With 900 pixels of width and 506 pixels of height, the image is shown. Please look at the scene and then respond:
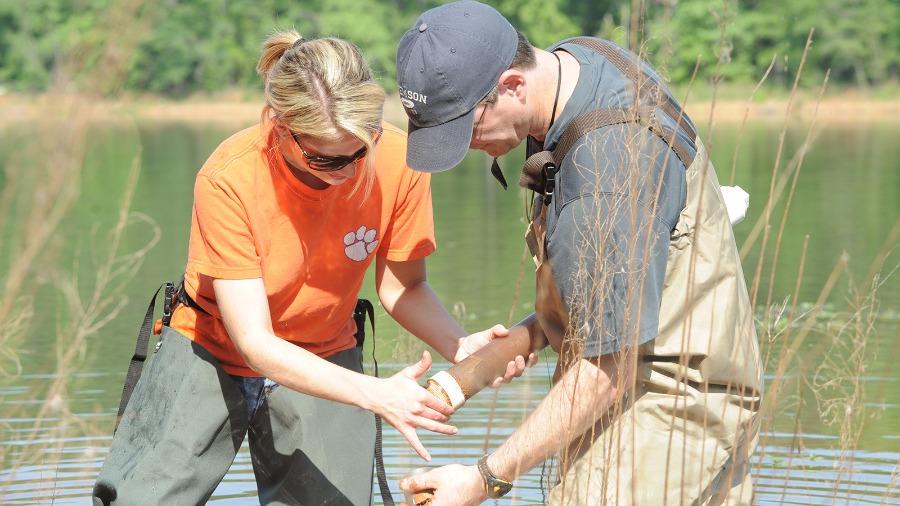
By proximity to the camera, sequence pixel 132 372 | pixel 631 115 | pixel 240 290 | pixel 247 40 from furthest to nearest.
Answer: pixel 247 40 < pixel 132 372 < pixel 240 290 < pixel 631 115

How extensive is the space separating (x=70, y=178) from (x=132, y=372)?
180cm

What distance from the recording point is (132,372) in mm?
3693

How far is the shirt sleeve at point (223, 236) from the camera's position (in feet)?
10.7

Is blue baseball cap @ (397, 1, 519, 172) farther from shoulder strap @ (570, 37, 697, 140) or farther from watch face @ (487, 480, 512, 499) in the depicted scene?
watch face @ (487, 480, 512, 499)

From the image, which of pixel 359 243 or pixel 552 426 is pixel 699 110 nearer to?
pixel 359 243

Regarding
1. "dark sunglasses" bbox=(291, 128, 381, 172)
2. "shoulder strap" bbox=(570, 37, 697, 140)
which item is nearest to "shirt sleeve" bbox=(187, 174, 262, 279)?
"dark sunglasses" bbox=(291, 128, 381, 172)

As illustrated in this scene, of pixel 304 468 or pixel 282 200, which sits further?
pixel 304 468

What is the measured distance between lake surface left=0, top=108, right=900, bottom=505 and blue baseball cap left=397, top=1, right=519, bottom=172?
2.21ft

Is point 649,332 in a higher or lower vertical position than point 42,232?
lower

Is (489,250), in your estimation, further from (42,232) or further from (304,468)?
(42,232)

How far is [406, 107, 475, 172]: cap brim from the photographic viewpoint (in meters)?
2.89

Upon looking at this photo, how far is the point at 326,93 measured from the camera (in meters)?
3.15

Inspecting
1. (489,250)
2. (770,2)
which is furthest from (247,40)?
(489,250)

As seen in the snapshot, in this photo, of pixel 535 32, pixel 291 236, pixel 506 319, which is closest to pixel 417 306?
pixel 291 236
